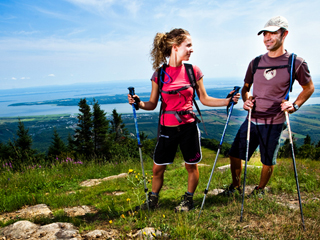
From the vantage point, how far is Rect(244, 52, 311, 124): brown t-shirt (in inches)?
122

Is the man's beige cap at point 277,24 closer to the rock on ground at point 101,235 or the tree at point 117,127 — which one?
the rock on ground at point 101,235

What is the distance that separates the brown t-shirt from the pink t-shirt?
1010 millimetres

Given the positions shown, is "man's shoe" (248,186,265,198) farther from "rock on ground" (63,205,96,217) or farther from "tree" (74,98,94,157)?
"tree" (74,98,94,157)

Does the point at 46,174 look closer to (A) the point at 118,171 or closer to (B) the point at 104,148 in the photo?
(A) the point at 118,171

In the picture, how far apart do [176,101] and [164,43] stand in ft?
3.23

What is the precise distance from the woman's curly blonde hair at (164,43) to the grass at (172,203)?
2.01 meters

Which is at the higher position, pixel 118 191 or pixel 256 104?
pixel 256 104

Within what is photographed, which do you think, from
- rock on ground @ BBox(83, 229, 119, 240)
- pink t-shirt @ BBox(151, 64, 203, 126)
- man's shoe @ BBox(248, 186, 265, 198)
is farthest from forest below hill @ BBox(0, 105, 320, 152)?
rock on ground @ BBox(83, 229, 119, 240)

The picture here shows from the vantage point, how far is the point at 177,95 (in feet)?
10.6

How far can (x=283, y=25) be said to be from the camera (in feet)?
9.72

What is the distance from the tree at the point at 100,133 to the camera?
5478 cm

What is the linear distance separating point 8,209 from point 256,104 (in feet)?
16.2

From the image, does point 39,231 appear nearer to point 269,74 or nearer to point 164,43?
point 164,43

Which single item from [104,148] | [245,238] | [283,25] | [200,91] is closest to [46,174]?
[200,91]
